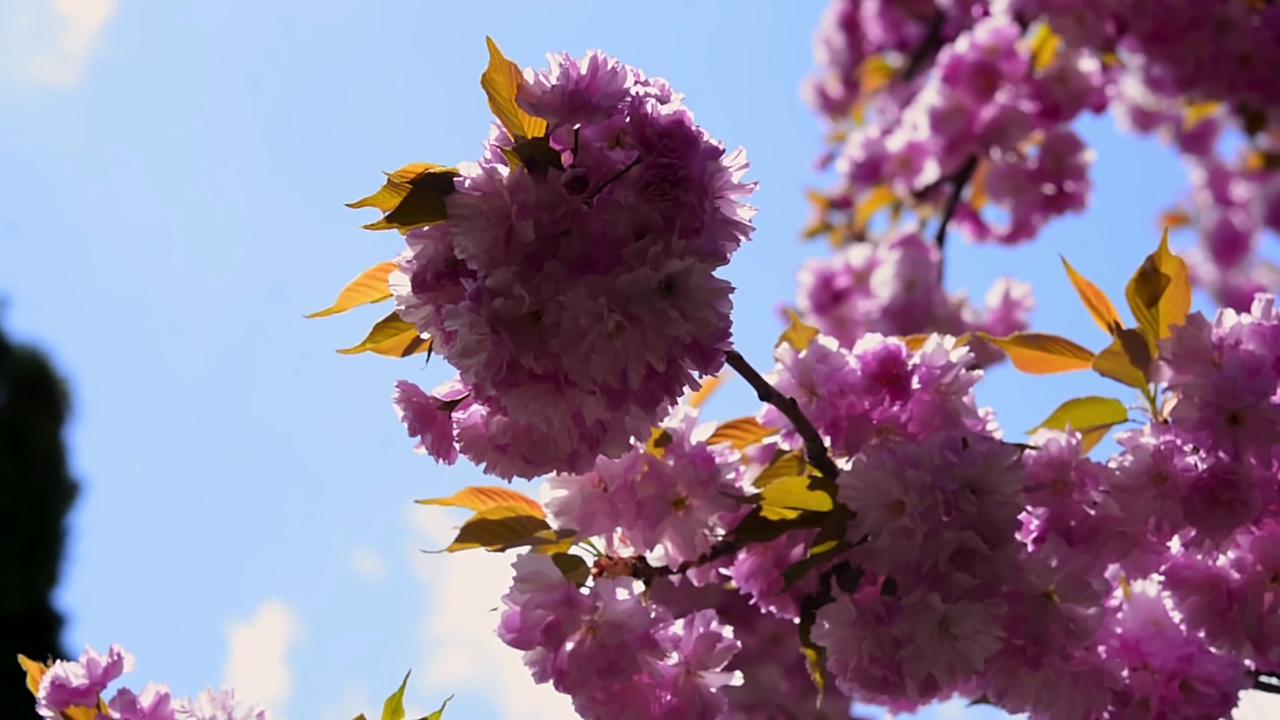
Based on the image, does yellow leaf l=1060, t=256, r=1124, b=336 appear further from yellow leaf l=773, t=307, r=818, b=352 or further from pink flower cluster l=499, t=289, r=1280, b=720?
yellow leaf l=773, t=307, r=818, b=352

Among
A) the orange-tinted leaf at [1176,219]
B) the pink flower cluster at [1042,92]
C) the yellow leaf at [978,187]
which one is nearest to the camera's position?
the pink flower cluster at [1042,92]

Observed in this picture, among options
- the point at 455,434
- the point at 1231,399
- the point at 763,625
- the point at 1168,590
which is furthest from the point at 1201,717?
the point at 455,434

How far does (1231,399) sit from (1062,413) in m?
0.19

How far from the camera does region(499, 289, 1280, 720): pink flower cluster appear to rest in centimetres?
81

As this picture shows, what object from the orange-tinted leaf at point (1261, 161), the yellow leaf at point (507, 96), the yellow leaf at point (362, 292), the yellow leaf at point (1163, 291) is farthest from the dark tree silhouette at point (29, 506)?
the orange-tinted leaf at point (1261, 161)

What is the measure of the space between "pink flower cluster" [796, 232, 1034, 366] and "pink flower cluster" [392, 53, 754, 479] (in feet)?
7.03

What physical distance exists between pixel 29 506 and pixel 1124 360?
850 centimetres

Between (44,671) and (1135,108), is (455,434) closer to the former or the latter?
(44,671)

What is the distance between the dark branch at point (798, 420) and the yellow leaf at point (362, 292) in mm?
329

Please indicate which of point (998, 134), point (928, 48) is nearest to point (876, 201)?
point (998, 134)

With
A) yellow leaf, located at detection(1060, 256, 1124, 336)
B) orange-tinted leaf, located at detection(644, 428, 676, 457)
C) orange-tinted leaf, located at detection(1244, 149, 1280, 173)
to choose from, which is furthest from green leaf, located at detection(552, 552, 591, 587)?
orange-tinted leaf, located at detection(1244, 149, 1280, 173)

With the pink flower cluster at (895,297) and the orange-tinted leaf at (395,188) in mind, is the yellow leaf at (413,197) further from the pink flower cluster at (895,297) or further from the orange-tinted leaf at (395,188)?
the pink flower cluster at (895,297)

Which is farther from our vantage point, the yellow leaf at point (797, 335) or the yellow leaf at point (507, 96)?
the yellow leaf at point (797, 335)

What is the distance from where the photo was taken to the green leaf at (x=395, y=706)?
0.93 metres
